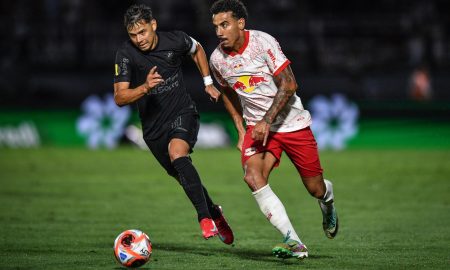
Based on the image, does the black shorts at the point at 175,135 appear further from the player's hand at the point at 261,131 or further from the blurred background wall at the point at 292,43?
the blurred background wall at the point at 292,43

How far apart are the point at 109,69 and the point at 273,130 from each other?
18344mm

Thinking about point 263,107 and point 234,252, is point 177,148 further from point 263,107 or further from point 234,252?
point 234,252

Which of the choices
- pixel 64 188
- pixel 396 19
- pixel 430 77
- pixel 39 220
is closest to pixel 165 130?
pixel 39 220

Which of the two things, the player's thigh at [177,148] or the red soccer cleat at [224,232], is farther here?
the red soccer cleat at [224,232]

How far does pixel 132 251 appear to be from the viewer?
7.77 meters

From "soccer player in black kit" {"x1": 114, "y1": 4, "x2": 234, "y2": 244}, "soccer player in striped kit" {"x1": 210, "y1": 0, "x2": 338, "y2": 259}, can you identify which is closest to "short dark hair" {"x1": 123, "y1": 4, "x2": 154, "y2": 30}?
"soccer player in black kit" {"x1": 114, "y1": 4, "x2": 234, "y2": 244}

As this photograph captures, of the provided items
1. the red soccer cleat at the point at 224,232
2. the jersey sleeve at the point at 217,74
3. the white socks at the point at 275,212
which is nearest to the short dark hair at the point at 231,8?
the jersey sleeve at the point at 217,74

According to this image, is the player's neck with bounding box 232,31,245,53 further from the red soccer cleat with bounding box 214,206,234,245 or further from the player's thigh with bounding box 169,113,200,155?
the red soccer cleat with bounding box 214,206,234,245

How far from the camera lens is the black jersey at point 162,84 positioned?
8969mm

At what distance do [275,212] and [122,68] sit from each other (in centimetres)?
199

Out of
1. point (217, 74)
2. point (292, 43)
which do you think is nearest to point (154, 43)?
point (217, 74)

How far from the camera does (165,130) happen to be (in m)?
9.02

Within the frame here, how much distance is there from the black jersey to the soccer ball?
58.4 inches

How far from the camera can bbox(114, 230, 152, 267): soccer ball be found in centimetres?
775
